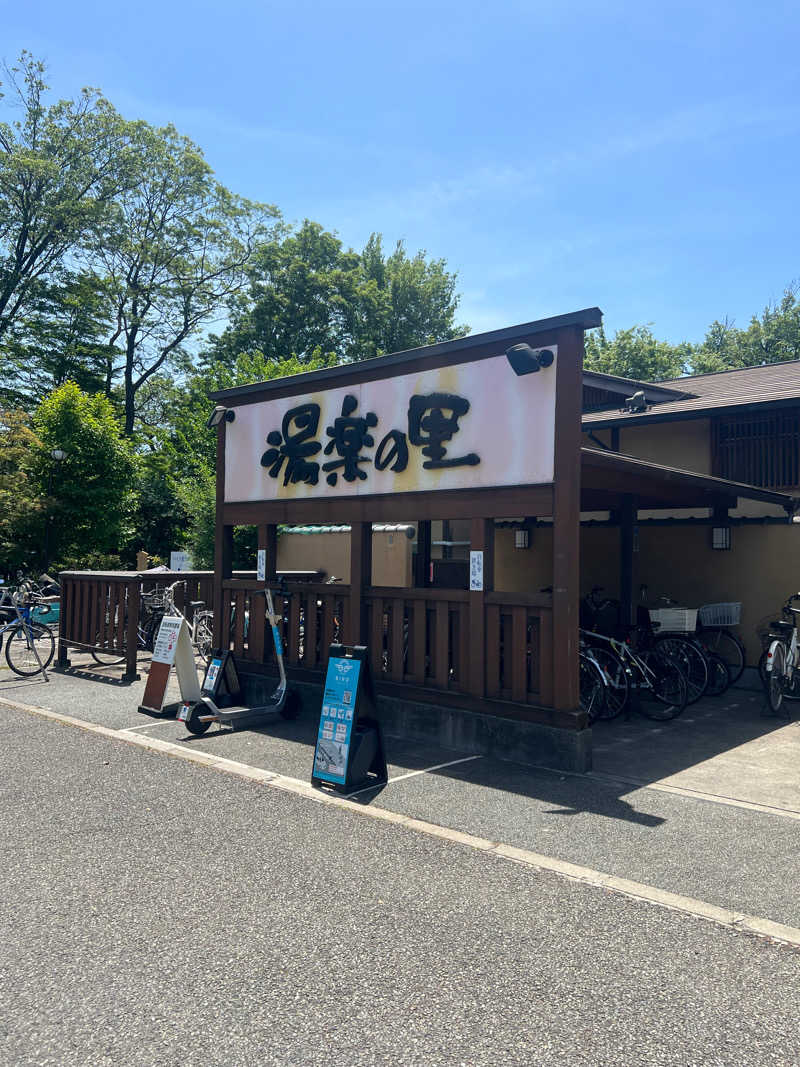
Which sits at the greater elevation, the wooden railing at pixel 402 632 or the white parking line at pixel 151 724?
the wooden railing at pixel 402 632

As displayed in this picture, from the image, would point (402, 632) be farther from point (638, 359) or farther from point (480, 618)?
point (638, 359)

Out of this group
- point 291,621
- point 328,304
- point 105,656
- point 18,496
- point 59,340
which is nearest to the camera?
point 291,621

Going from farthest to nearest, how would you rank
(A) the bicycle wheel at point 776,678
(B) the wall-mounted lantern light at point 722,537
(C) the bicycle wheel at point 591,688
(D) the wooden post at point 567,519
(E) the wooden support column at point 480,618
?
(B) the wall-mounted lantern light at point 722,537
(A) the bicycle wheel at point 776,678
(C) the bicycle wheel at point 591,688
(E) the wooden support column at point 480,618
(D) the wooden post at point 567,519

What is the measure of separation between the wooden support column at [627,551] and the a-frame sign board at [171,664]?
5069mm

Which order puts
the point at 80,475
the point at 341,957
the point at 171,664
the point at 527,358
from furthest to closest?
1. the point at 80,475
2. the point at 171,664
3. the point at 527,358
4. the point at 341,957

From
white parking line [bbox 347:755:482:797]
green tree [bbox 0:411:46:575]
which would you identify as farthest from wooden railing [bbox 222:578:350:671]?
green tree [bbox 0:411:46:575]

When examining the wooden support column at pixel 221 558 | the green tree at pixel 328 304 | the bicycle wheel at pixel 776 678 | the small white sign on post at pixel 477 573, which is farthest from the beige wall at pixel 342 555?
the green tree at pixel 328 304

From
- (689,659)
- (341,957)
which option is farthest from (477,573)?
(341,957)

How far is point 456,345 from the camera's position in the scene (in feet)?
23.4

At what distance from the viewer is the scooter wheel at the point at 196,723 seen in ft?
24.2

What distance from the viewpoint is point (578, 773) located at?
616 cm

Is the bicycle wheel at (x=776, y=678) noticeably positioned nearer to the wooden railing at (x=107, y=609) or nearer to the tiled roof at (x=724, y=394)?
the tiled roof at (x=724, y=394)

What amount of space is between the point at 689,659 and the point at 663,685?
1.06 meters

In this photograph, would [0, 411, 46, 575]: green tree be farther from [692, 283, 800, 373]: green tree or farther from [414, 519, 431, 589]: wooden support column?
[692, 283, 800, 373]: green tree
